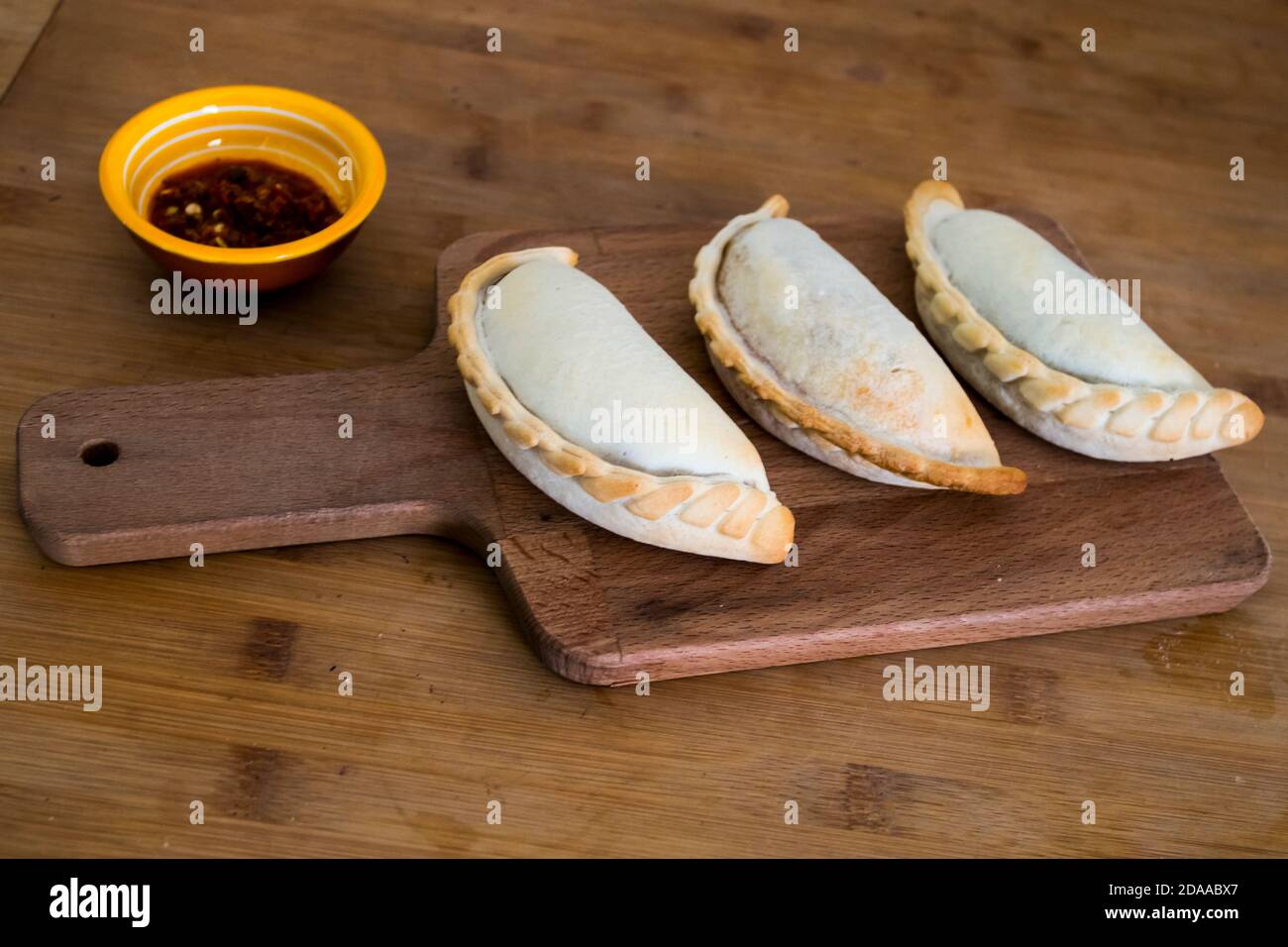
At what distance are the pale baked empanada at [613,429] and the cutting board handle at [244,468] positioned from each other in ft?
0.35

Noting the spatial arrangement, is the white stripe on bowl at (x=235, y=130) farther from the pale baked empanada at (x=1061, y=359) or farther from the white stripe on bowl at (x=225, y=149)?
the pale baked empanada at (x=1061, y=359)

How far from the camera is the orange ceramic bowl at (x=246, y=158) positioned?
1.84 m

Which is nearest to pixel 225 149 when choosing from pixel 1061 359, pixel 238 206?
pixel 238 206

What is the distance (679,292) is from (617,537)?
53cm

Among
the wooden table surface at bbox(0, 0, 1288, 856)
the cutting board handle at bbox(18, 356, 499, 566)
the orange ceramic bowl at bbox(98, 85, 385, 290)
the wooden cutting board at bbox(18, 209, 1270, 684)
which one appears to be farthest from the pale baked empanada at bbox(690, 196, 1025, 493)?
the orange ceramic bowl at bbox(98, 85, 385, 290)

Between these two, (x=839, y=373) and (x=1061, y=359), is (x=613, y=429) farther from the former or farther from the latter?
(x=1061, y=359)

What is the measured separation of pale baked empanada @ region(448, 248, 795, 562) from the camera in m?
1.62

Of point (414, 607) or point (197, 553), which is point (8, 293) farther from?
point (414, 607)

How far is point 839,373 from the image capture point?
180 centimetres

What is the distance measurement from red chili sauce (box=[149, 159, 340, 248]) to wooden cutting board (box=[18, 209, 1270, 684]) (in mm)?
266

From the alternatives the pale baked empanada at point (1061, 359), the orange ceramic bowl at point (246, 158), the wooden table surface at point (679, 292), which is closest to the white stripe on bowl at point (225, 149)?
the orange ceramic bowl at point (246, 158)

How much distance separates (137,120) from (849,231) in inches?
45.1

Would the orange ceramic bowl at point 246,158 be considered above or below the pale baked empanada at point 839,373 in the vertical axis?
above

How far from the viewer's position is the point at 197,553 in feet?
5.53
